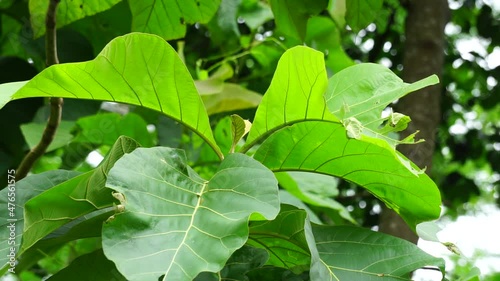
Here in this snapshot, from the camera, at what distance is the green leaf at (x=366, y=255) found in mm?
592

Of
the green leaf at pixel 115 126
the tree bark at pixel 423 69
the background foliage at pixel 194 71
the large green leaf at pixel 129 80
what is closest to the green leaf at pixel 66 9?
the background foliage at pixel 194 71

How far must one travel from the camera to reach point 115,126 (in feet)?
4.10

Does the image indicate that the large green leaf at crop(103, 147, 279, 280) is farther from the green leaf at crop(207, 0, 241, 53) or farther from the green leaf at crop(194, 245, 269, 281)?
the green leaf at crop(207, 0, 241, 53)

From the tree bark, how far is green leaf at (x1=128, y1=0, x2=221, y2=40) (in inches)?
24.5

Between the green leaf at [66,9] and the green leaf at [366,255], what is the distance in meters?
0.50

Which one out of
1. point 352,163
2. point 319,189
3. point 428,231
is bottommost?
point 319,189

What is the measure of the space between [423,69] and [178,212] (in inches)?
46.7

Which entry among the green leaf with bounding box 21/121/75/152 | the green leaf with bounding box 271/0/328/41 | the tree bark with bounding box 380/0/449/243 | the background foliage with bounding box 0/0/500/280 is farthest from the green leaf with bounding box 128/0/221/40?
the tree bark with bounding box 380/0/449/243

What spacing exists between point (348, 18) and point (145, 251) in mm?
547

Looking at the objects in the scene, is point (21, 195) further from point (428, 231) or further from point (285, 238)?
point (428, 231)

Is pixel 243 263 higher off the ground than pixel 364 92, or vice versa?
pixel 364 92

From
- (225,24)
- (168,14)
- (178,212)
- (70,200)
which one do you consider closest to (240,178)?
(178,212)

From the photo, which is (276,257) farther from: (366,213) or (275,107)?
(366,213)

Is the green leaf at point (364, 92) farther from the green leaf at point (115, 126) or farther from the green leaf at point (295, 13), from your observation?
the green leaf at point (115, 126)
